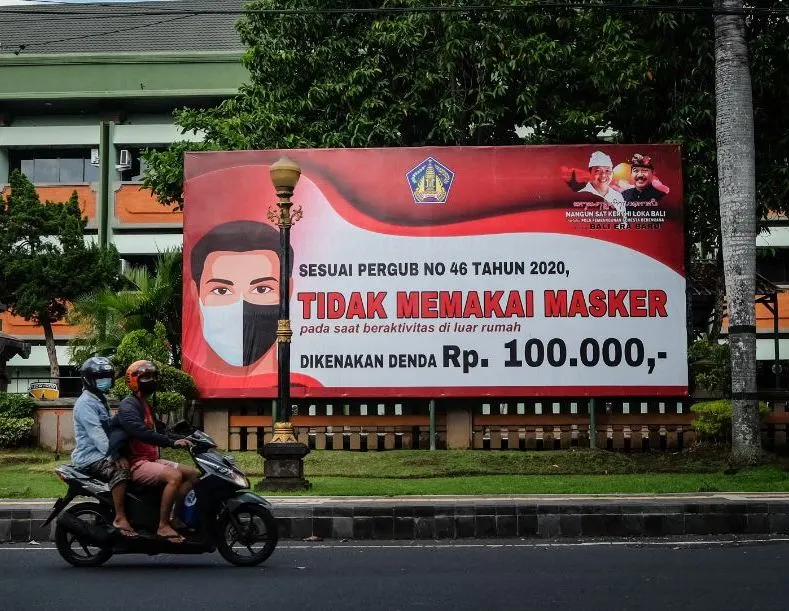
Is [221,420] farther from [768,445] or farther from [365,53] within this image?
[768,445]

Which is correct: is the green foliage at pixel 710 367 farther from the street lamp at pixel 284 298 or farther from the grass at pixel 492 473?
the street lamp at pixel 284 298

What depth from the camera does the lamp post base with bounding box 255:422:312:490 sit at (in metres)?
14.4

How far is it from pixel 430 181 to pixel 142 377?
1032cm

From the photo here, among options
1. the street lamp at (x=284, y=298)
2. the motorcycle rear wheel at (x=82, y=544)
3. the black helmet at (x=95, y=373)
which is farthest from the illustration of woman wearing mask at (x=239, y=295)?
the motorcycle rear wheel at (x=82, y=544)

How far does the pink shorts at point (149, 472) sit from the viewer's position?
9.39 metres

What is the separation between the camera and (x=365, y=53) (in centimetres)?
2173

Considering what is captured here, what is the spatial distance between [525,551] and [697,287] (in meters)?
15.7

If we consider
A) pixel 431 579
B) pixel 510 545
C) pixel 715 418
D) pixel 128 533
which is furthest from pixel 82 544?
pixel 715 418

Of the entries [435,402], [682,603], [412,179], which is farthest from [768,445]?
[682,603]

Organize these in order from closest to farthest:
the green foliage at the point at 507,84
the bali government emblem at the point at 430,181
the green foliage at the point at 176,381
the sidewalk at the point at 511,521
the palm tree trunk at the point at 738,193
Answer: the sidewalk at the point at 511,521
the palm tree trunk at the point at 738,193
the green foliage at the point at 176,381
the bali government emblem at the point at 430,181
the green foliage at the point at 507,84

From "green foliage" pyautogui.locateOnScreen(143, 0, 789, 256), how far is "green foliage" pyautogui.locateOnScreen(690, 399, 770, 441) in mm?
3271

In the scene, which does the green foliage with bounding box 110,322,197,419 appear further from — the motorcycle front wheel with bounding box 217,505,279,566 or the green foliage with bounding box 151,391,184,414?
the motorcycle front wheel with bounding box 217,505,279,566

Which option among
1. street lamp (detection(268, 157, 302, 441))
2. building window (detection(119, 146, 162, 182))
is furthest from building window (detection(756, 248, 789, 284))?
street lamp (detection(268, 157, 302, 441))

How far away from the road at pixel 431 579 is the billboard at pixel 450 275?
8.13m
